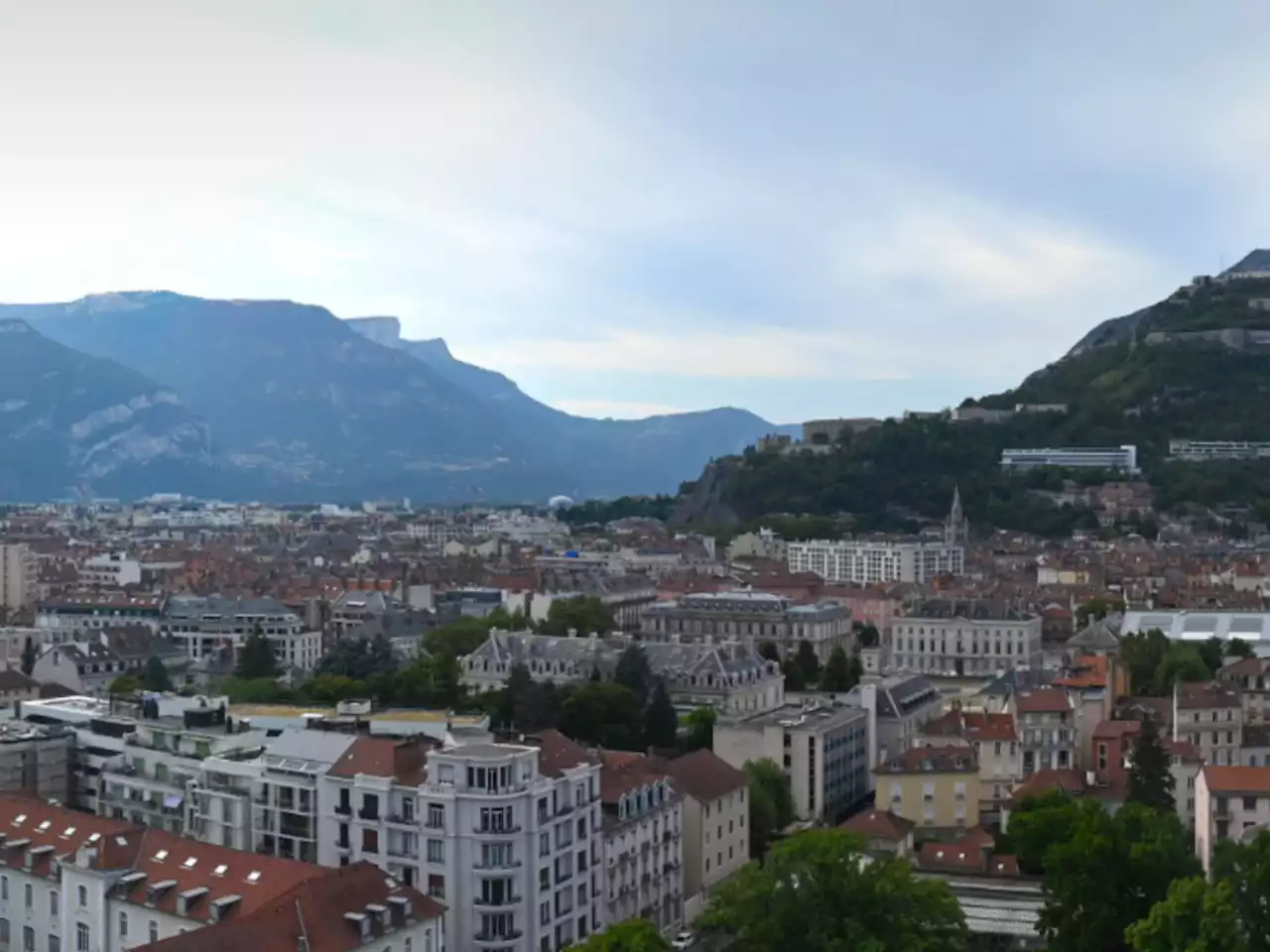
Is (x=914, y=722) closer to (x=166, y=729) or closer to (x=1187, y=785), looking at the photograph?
(x=1187, y=785)

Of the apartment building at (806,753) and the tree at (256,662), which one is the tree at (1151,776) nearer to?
the apartment building at (806,753)

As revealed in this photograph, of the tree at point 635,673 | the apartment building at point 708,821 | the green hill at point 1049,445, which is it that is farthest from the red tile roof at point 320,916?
the green hill at point 1049,445

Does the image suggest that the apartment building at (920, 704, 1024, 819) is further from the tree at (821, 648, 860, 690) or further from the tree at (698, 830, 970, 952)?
the tree at (698, 830, 970, 952)

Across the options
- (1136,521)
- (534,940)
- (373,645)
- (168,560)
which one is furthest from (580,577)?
(534,940)

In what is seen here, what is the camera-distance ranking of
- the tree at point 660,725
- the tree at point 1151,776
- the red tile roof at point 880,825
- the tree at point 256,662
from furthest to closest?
the tree at point 256,662 < the tree at point 660,725 < the tree at point 1151,776 < the red tile roof at point 880,825

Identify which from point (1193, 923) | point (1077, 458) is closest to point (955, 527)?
point (1077, 458)

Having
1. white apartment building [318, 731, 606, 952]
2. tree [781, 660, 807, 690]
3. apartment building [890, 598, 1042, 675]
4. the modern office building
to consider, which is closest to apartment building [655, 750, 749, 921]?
white apartment building [318, 731, 606, 952]

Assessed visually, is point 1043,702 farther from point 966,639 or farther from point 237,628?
point 237,628
